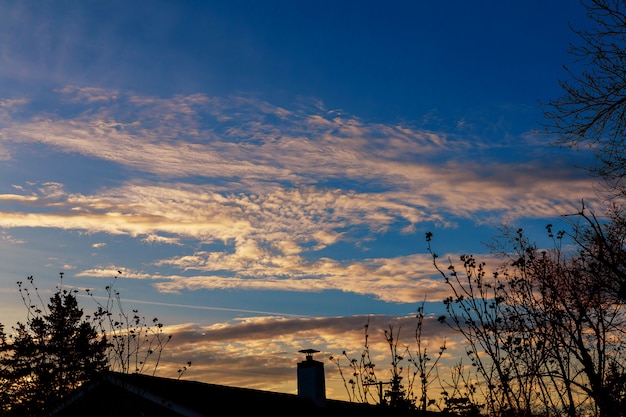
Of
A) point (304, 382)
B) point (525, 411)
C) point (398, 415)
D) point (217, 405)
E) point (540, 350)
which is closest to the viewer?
point (525, 411)

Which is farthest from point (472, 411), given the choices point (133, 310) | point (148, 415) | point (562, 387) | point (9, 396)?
point (9, 396)

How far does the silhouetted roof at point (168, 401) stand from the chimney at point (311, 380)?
0.69 metres

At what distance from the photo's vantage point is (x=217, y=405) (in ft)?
52.7

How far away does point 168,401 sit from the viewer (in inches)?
612

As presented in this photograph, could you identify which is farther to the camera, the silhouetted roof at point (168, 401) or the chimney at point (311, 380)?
the chimney at point (311, 380)

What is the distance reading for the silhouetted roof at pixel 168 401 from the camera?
15.7 m

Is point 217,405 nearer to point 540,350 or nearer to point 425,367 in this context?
point 425,367

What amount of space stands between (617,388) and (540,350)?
1335mm

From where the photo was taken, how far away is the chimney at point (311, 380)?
1976 centimetres

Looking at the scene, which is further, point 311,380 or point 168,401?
point 311,380

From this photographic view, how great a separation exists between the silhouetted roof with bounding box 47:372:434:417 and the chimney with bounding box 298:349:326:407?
2.25ft

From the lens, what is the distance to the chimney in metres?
19.8

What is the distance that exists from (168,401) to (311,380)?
5640 mm

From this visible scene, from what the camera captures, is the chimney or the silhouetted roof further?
the chimney
